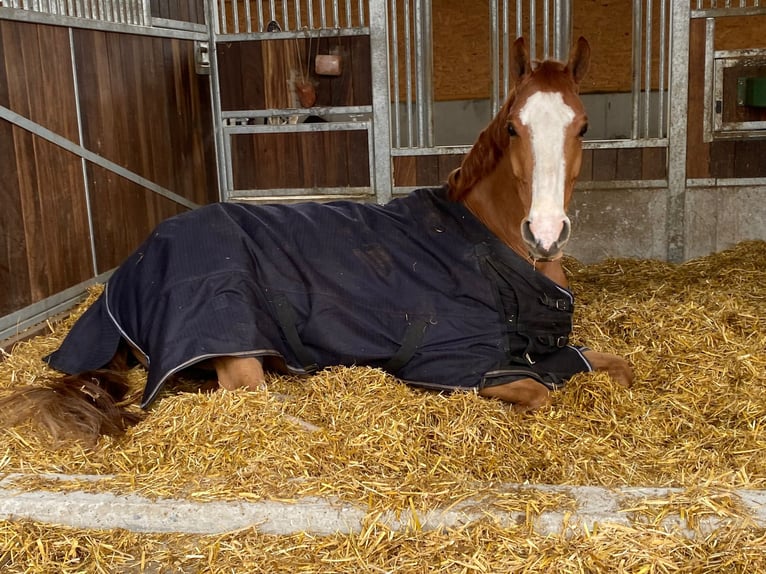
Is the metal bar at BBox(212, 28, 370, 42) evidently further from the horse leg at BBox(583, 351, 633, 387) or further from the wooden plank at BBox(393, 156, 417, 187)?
the horse leg at BBox(583, 351, 633, 387)

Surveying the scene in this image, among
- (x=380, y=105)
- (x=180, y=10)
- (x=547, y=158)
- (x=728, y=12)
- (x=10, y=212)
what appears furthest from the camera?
(x=180, y=10)

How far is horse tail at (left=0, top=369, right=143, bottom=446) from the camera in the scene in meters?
2.59

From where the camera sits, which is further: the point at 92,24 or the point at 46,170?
the point at 92,24

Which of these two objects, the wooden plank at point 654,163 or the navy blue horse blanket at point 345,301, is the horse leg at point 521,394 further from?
the wooden plank at point 654,163

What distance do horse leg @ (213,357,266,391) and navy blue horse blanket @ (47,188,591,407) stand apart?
8cm

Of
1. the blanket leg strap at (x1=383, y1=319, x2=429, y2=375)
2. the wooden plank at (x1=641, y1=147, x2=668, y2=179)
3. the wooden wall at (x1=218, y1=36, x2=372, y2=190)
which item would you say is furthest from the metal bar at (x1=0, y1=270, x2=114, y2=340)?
the wooden plank at (x1=641, y1=147, x2=668, y2=179)

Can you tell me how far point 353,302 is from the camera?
293 centimetres

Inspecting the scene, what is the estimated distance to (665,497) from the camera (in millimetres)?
2072

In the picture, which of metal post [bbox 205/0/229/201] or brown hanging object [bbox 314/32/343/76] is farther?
metal post [bbox 205/0/229/201]

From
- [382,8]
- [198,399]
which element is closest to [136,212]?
[382,8]

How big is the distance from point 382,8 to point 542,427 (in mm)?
3654

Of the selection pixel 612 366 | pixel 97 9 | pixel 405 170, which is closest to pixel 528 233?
pixel 612 366

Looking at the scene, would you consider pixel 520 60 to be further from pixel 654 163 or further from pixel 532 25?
pixel 654 163

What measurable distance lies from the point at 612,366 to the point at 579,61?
46.5 inches
